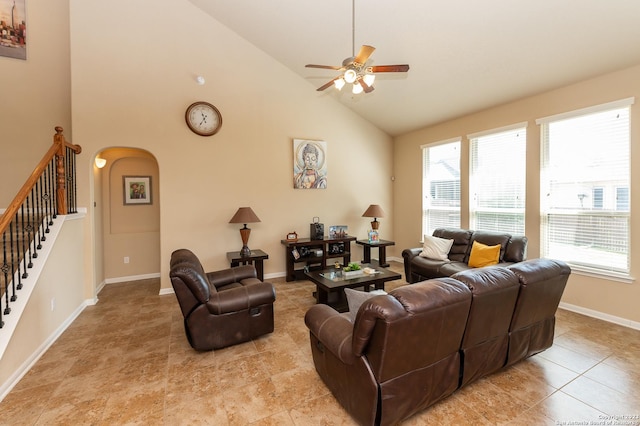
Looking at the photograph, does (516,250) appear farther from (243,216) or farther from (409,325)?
(243,216)

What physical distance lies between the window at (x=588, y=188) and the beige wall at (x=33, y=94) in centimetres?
721

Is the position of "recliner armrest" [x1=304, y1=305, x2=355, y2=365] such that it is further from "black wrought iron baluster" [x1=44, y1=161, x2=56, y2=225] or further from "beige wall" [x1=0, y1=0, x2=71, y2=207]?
"beige wall" [x1=0, y1=0, x2=71, y2=207]

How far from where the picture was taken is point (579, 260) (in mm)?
3588

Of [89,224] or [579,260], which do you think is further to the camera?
[89,224]

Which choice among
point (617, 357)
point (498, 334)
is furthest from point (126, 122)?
point (617, 357)

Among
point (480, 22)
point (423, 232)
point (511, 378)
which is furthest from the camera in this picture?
point (423, 232)

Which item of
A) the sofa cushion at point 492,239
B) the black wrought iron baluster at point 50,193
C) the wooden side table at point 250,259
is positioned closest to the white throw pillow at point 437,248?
the sofa cushion at point 492,239

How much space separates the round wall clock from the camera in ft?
14.6

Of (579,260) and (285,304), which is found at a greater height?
(579,260)

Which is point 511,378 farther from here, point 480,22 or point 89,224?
point 89,224

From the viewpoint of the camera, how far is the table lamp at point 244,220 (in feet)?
14.5

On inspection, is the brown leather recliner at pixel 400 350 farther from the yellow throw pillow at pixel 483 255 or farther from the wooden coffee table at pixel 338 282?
the yellow throw pillow at pixel 483 255

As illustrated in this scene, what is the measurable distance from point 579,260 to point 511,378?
93.1 inches

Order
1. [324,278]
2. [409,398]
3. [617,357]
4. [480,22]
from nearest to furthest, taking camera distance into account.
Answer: [409,398], [617,357], [480,22], [324,278]
